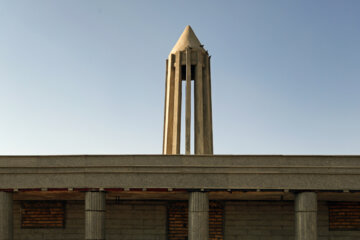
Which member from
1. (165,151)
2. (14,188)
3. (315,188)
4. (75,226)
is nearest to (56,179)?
(14,188)

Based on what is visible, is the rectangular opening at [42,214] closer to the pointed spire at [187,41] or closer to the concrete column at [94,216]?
the concrete column at [94,216]

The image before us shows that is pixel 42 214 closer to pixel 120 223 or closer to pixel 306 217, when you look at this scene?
pixel 120 223

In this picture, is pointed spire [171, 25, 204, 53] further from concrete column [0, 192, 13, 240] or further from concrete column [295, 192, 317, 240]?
concrete column [0, 192, 13, 240]

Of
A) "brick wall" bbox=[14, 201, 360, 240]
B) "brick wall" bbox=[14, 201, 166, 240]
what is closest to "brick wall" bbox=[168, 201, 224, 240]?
"brick wall" bbox=[14, 201, 360, 240]

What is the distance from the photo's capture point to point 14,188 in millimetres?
19906

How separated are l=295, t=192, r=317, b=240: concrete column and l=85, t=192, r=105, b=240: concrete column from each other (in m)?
10.1

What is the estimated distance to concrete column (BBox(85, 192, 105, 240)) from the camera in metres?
19.3

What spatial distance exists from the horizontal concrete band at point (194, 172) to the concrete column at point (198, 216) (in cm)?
58

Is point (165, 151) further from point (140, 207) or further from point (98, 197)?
point (98, 197)

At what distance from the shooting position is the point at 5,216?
19.9 m

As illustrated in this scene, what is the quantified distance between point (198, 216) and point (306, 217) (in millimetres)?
5515

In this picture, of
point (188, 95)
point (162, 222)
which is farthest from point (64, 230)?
point (188, 95)

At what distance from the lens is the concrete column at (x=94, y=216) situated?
19.3m

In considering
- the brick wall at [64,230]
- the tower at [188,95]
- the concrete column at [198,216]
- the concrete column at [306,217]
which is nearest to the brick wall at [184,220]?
the tower at [188,95]
